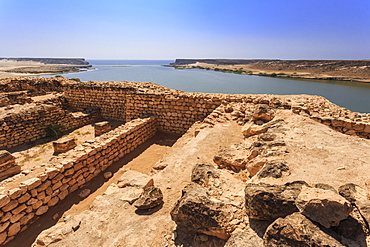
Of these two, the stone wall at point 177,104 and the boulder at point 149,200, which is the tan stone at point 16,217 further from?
the stone wall at point 177,104

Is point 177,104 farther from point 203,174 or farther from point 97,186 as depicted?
point 203,174

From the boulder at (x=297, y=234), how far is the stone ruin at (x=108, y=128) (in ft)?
0.24

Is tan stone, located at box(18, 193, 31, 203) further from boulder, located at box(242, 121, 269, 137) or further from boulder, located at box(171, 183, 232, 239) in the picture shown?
boulder, located at box(242, 121, 269, 137)

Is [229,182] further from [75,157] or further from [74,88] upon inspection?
[74,88]

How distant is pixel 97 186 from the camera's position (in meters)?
5.94

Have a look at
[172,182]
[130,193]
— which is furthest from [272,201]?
[130,193]

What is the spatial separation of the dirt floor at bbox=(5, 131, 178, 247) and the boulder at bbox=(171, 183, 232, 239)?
341 cm

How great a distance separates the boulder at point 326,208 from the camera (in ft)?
5.69

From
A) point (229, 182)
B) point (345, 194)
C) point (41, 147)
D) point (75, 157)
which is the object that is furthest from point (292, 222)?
point (41, 147)

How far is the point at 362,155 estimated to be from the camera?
10.9ft

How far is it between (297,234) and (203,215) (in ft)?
3.75

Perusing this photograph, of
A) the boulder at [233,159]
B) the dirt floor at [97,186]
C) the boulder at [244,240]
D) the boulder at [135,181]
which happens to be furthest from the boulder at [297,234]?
the dirt floor at [97,186]

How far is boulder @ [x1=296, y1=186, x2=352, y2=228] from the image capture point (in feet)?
5.69

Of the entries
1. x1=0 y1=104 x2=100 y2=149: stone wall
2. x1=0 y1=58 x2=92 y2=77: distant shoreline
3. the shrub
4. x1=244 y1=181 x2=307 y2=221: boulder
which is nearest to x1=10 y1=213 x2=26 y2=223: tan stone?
x1=244 y1=181 x2=307 y2=221: boulder
